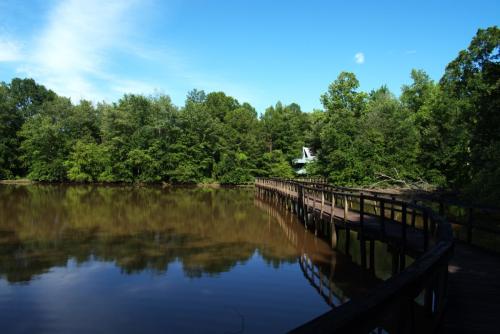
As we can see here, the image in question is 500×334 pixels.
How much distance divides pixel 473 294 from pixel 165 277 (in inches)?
309

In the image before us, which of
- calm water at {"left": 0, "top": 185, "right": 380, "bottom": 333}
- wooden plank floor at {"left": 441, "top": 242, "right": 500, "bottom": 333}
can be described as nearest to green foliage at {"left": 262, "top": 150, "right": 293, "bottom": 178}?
calm water at {"left": 0, "top": 185, "right": 380, "bottom": 333}

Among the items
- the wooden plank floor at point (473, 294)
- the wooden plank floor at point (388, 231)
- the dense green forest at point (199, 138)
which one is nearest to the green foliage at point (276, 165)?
the dense green forest at point (199, 138)

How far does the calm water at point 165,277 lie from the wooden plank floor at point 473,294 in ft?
9.93

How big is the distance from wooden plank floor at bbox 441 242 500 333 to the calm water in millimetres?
3025

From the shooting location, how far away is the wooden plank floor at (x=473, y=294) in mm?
4367

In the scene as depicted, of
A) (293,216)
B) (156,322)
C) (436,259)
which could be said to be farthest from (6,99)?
(436,259)

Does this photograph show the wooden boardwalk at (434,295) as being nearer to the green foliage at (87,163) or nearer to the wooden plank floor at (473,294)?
the wooden plank floor at (473,294)

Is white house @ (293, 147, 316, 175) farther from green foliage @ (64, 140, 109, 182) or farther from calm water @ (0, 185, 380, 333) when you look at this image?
calm water @ (0, 185, 380, 333)

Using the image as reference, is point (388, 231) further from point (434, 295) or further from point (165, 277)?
point (434, 295)

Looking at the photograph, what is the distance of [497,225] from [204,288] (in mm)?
16107

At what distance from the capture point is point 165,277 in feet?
35.8

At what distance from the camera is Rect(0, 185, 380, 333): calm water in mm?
7840

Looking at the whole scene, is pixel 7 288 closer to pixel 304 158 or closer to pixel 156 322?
pixel 156 322

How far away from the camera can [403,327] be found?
2.80m
